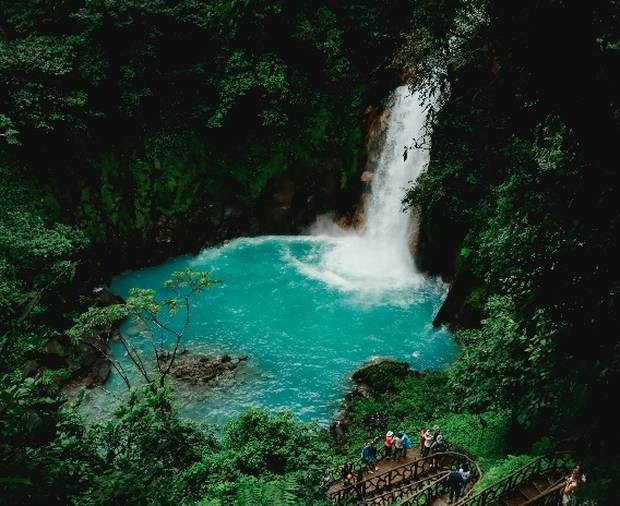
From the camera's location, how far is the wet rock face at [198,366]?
59.0 feet

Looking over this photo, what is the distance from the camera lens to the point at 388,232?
80.7ft

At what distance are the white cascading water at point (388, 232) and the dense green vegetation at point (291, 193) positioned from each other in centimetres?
148

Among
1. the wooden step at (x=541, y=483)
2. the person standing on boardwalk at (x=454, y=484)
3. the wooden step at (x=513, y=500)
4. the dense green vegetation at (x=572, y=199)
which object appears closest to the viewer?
the dense green vegetation at (x=572, y=199)

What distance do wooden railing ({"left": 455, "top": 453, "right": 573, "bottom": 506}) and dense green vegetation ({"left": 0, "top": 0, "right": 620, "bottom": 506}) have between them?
69cm

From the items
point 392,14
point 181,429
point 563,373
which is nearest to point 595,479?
point 563,373

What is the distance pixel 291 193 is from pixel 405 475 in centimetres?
1564

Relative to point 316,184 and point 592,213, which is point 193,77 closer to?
point 316,184

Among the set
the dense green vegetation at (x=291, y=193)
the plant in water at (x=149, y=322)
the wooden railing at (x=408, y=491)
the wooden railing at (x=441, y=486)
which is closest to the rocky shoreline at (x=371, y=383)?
the dense green vegetation at (x=291, y=193)

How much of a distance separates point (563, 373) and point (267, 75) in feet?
66.1

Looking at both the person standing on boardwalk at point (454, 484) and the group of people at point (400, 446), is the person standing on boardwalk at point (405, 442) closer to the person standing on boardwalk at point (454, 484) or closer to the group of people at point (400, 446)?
the group of people at point (400, 446)

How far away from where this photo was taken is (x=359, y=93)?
24203 mm

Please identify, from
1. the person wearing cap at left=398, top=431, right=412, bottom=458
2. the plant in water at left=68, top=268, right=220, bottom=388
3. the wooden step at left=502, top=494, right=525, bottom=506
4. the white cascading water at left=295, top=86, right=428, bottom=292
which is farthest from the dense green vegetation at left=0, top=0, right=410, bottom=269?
the wooden step at left=502, top=494, right=525, bottom=506

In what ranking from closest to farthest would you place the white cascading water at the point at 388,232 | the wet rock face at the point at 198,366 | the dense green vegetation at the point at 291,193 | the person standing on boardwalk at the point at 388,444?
the dense green vegetation at the point at 291,193, the person standing on boardwalk at the point at 388,444, the wet rock face at the point at 198,366, the white cascading water at the point at 388,232

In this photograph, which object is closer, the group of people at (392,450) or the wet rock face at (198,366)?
the group of people at (392,450)
